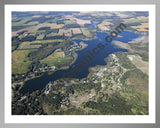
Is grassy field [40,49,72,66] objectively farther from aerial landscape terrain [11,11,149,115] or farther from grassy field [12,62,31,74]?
grassy field [12,62,31,74]

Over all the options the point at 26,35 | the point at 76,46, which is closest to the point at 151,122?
the point at 76,46

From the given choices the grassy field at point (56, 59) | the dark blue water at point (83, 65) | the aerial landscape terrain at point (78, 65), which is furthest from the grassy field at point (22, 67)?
the grassy field at point (56, 59)

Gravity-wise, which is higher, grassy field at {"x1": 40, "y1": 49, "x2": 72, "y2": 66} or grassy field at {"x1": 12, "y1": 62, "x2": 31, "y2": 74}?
grassy field at {"x1": 40, "y1": 49, "x2": 72, "y2": 66}

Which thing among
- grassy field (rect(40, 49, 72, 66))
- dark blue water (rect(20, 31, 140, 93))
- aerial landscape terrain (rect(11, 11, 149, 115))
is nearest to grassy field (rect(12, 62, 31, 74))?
aerial landscape terrain (rect(11, 11, 149, 115))

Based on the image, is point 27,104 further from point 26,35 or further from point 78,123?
point 26,35

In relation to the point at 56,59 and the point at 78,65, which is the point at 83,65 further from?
the point at 56,59

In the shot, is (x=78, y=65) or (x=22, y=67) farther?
(x=78, y=65)

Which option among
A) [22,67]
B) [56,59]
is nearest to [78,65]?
[56,59]

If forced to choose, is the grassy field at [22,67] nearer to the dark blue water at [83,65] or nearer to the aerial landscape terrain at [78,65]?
the aerial landscape terrain at [78,65]
